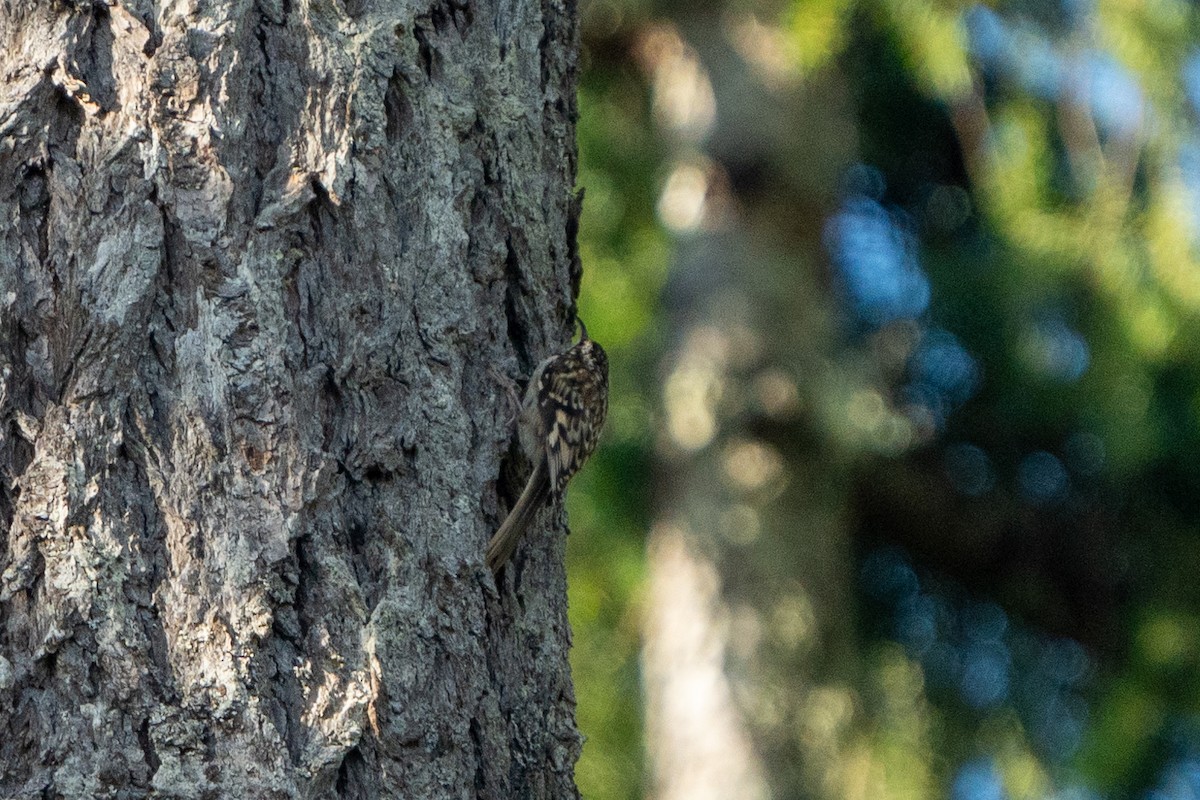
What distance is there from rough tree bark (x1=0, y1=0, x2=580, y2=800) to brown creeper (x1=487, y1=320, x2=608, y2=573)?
5 centimetres

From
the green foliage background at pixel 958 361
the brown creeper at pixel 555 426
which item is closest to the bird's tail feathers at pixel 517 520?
the brown creeper at pixel 555 426

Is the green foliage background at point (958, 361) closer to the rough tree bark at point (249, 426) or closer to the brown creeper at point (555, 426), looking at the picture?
the brown creeper at point (555, 426)

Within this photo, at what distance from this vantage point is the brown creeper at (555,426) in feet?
6.58

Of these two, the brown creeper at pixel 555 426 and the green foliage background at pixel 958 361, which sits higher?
the green foliage background at pixel 958 361

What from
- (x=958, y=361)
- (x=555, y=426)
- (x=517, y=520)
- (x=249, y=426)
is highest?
(x=958, y=361)

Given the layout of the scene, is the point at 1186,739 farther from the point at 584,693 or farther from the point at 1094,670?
the point at 584,693

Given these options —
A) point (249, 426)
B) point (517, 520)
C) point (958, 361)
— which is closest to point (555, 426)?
point (517, 520)

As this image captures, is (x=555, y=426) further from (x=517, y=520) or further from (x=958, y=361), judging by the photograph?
(x=958, y=361)

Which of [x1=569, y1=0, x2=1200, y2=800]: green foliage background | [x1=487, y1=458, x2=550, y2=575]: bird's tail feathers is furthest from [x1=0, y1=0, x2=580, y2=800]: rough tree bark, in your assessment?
[x1=569, y1=0, x2=1200, y2=800]: green foliage background

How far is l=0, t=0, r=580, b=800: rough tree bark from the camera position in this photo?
1.66m

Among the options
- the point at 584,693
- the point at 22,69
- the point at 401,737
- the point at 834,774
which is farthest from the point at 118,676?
the point at 584,693

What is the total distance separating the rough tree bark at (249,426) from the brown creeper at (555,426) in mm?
47

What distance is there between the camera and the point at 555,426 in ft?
8.10

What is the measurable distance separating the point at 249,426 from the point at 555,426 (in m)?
0.80
